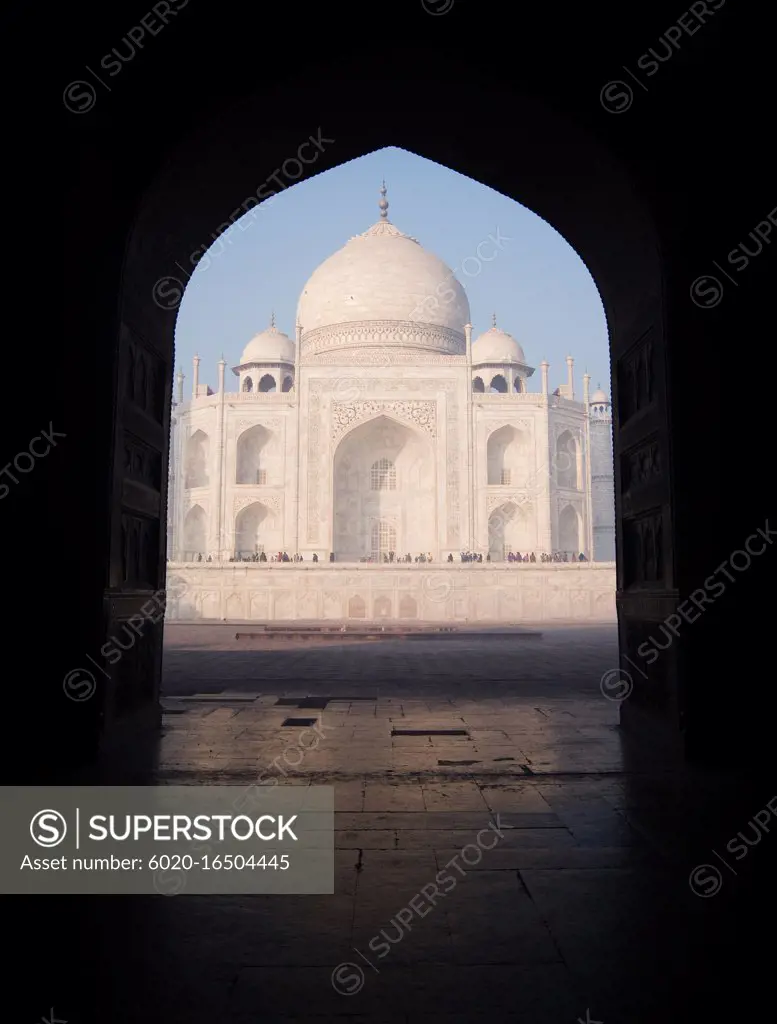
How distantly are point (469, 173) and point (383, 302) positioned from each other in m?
26.9

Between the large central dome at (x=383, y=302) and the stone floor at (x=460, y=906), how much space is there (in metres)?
28.1

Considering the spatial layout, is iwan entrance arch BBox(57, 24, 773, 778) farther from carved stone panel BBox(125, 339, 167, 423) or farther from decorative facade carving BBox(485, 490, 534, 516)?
decorative facade carving BBox(485, 490, 534, 516)

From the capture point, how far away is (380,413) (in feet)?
92.5

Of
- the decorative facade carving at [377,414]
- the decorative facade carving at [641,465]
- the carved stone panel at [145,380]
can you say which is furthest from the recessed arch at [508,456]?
the carved stone panel at [145,380]

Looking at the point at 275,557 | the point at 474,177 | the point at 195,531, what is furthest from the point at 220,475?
the point at 474,177

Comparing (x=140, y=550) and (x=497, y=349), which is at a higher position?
(x=497, y=349)

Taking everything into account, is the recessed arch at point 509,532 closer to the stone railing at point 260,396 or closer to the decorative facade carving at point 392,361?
the decorative facade carving at point 392,361

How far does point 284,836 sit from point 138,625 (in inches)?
78.9

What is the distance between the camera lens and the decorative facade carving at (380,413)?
28219 mm

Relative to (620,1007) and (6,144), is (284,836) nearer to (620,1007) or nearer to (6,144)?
(620,1007)

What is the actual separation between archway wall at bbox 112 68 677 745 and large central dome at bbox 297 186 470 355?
26.4 meters

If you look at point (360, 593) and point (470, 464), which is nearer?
point (360, 593)

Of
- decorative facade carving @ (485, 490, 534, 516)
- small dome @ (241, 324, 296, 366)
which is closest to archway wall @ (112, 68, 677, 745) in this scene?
decorative facade carving @ (485, 490, 534, 516)

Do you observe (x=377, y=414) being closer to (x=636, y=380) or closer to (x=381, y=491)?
(x=381, y=491)
